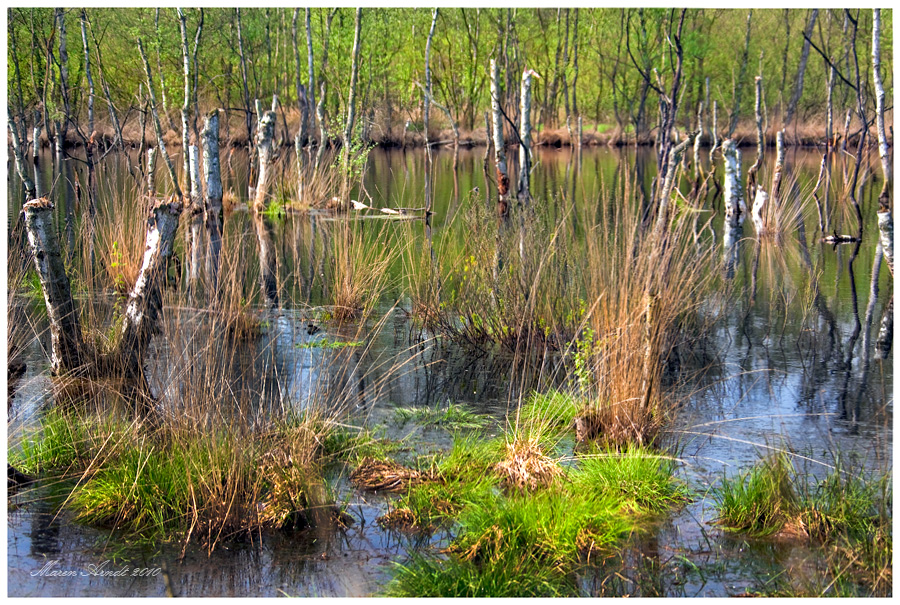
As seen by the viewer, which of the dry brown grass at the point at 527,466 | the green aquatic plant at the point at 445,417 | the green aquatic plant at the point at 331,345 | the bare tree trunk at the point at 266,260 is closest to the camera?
the dry brown grass at the point at 527,466

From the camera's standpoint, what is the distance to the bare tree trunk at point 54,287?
5855 mm

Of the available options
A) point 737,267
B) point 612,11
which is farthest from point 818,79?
point 737,267

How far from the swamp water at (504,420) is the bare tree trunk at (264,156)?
19.5 ft

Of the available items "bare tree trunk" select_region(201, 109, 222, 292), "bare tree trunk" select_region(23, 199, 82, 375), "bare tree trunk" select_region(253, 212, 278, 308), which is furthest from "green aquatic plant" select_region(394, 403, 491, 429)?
"bare tree trunk" select_region(201, 109, 222, 292)

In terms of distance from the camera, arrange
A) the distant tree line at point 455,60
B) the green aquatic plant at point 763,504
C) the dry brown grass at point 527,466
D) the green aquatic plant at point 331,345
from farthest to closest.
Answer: the distant tree line at point 455,60, the green aquatic plant at point 331,345, the dry brown grass at point 527,466, the green aquatic plant at point 763,504

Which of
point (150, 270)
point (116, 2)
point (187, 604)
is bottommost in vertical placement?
point (187, 604)

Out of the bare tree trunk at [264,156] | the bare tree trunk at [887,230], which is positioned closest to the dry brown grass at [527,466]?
the bare tree trunk at [887,230]

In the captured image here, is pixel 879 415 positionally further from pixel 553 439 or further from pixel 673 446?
pixel 553 439

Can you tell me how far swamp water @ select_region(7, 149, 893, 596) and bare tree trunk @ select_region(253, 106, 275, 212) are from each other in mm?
5948

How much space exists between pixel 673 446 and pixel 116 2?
14.3ft

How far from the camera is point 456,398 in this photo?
6.45 meters

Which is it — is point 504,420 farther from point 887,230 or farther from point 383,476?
point 887,230

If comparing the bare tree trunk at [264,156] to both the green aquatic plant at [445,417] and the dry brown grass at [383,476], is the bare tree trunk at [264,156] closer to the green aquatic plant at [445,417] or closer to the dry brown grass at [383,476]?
the green aquatic plant at [445,417]

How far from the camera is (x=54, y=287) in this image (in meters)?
6.13
